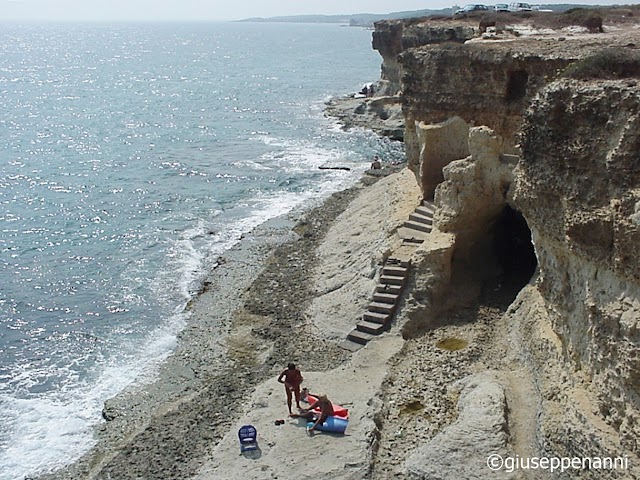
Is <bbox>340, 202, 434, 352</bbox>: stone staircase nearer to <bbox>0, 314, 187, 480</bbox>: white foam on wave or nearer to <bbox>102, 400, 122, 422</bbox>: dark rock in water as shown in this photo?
<bbox>0, 314, 187, 480</bbox>: white foam on wave

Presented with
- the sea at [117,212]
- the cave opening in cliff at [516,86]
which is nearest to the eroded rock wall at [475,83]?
the cave opening in cliff at [516,86]

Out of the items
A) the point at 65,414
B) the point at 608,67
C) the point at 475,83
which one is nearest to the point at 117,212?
the point at 65,414

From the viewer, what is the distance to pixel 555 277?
16.0m

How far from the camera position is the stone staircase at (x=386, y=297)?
23.2 metres

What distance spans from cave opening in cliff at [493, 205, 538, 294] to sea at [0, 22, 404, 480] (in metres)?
13.8

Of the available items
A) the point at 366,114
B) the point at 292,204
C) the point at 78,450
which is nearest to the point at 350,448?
the point at 78,450

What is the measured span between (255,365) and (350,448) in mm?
7486

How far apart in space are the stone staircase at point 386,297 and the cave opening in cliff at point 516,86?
21.3 feet

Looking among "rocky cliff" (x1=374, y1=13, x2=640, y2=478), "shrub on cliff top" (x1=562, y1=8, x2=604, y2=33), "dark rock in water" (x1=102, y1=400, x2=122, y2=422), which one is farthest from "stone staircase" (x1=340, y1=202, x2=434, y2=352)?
"shrub on cliff top" (x1=562, y1=8, x2=604, y2=33)

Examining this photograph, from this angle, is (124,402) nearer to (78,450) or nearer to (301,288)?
(78,450)

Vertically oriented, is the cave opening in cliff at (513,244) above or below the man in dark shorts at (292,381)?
above

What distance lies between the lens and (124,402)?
22859 mm

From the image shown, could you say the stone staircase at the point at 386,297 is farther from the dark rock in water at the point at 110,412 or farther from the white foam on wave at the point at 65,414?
the dark rock in water at the point at 110,412

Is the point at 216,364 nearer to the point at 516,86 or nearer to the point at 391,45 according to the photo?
the point at 516,86
